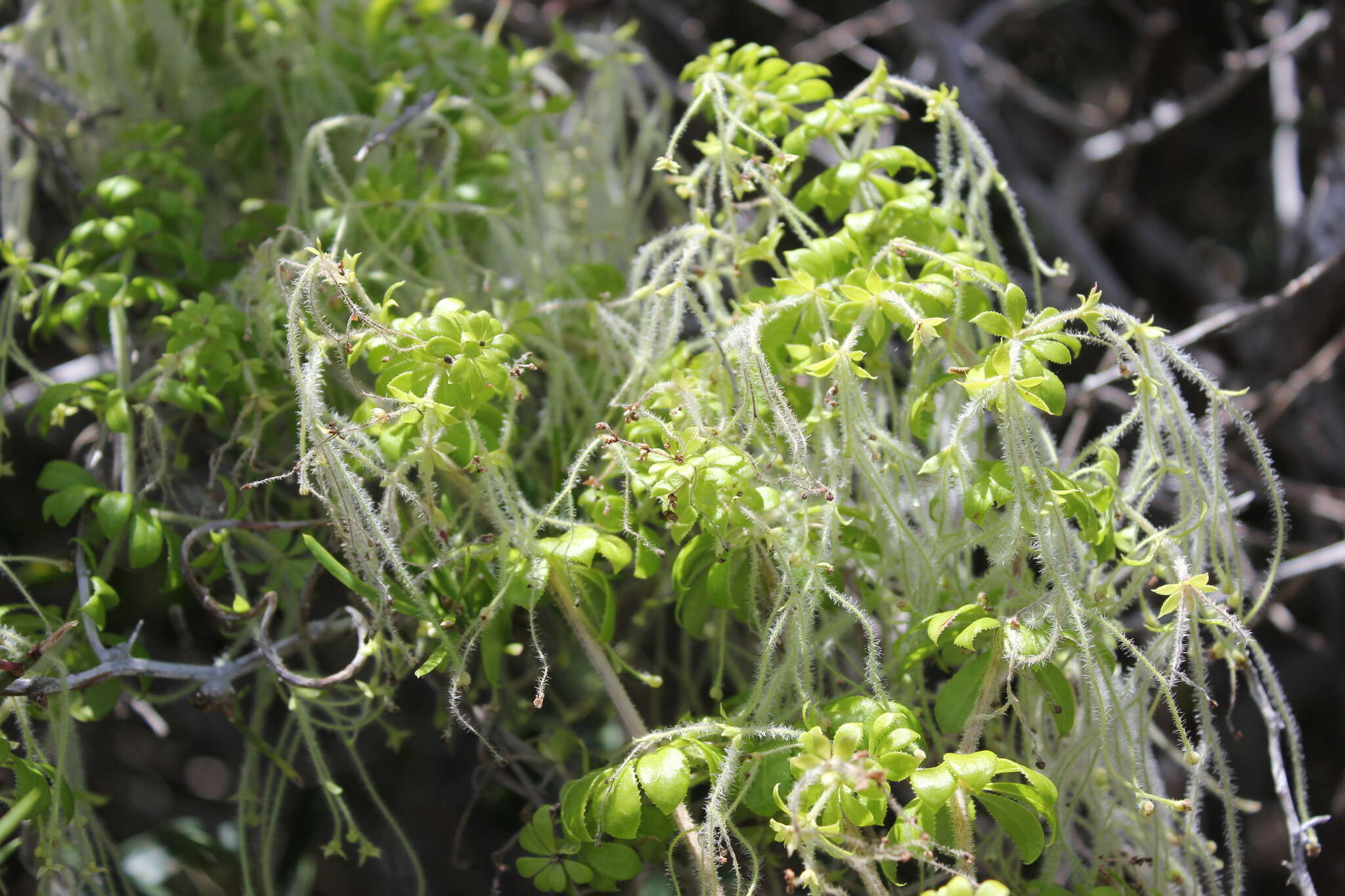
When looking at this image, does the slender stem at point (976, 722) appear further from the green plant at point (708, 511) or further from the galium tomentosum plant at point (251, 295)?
the galium tomentosum plant at point (251, 295)

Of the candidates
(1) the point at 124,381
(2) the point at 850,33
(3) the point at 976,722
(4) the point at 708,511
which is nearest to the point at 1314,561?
(3) the point at 976,722

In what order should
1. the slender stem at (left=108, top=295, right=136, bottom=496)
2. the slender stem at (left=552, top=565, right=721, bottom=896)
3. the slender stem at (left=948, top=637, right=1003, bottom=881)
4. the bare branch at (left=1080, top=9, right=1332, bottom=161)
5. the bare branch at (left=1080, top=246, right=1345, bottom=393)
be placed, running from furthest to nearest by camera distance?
1. the bare branch at (left=1080, top=9, right=1332, bottom=161)
2. the bare branch at (left=1080, top=246, right=1345, bottom=393)
3. the slender stem at (left=108, top=295, right=136, bottom=496)
4. the slender stem at (left=552, top=565, right=721, bottom=896)
5. the slender stem at (left=948, top=637, right=1003, bottom=881)

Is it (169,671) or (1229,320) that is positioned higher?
(1229,320)

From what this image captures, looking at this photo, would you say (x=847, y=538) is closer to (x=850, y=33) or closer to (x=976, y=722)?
(x=976, y=722)

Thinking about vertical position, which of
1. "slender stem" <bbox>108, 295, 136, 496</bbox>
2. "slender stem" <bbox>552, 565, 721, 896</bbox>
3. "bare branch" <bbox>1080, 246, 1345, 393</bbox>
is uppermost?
"bare branch" <bbox>1080, 246, 1345, 393</bbox>

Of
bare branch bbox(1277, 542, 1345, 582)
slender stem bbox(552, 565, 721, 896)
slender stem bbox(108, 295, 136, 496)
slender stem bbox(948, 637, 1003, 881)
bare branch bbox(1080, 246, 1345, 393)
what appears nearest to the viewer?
slender stem bbox(948, 637, 1003, 881)

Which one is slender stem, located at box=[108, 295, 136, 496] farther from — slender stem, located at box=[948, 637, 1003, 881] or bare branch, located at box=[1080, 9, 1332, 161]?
bare branch, located at box=[1080, 9, 1332, 161]

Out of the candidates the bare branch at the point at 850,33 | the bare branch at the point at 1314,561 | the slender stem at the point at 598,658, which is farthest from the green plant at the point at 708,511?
the bare branch at the point at 850,33

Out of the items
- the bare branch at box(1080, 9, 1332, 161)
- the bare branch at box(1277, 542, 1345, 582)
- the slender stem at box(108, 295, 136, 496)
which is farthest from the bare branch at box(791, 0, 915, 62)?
the slender stem at box(108, 295, 136, 496)

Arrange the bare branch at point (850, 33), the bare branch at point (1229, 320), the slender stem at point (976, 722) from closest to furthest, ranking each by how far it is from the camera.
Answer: the slender stem at point (976, 722) → the bare branch at point (1229, 320) → the bare branch at point (850, 33)

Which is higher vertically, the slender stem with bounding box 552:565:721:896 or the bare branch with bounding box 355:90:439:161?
the bare branch with bounding box 355:90:439:161
